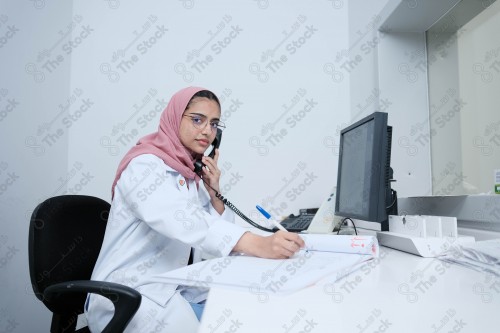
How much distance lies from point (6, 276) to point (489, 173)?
212 cm

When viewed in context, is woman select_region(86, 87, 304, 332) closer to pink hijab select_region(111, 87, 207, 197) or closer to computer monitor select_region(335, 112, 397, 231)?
pink hijab select_region(111, 87, 207, 197)

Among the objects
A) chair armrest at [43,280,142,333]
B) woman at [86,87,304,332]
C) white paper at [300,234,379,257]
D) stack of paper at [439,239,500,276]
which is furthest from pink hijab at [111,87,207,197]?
stack of paper at [439,239,500,276]

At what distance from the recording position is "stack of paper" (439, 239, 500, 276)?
74 centimetres

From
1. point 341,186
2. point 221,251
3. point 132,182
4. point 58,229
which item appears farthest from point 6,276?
point 341,186

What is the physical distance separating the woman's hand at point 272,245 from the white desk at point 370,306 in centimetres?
16

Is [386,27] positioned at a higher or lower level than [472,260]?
higher

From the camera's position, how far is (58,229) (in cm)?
104

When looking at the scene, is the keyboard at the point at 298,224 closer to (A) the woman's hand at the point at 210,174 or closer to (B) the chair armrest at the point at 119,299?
(A) the woman's hand at the point at 210,174

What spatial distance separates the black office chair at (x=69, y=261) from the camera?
81 cm

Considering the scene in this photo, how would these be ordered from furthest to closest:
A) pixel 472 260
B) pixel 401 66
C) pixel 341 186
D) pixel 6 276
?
1. pixel 401 66
2. pixel 6 276
3. pixel 341 186
4. pixel 472 260

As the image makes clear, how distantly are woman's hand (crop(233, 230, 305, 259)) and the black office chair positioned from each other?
0.29m

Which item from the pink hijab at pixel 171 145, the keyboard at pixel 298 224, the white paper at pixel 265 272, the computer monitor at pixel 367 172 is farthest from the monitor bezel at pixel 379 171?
the pink hijab at pixel 171 145

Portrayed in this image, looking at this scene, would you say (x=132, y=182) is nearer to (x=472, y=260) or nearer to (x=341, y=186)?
(x=341, y=186)

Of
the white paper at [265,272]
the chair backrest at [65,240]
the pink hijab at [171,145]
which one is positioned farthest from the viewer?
the pink hijab at [171,145]
